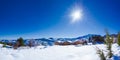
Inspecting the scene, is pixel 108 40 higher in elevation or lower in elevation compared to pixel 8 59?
higher

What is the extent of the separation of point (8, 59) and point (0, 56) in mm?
566

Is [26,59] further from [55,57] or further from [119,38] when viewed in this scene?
[119,38]

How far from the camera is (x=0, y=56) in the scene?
7.13 meters

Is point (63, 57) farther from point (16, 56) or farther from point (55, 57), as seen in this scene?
point (16, 56)

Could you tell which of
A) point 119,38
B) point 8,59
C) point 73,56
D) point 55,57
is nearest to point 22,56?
point 8,59

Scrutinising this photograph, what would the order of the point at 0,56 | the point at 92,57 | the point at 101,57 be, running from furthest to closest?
the point at 0,56 < the point at 92,57 < the point at 101,57

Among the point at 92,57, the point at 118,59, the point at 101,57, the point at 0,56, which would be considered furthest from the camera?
the point at 0,56

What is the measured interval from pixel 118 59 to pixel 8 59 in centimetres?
435

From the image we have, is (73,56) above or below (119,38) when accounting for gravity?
below

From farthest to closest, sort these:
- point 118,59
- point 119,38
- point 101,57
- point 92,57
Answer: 1. point 119,38
2. point 92,57
3. point 101,57
4. point 118,59

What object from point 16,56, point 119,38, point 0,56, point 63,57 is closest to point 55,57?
point 63,57

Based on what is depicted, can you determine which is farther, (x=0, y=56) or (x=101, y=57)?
(x=0, y=56)

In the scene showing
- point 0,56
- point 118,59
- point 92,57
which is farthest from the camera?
point 0,56

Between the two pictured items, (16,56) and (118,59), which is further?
(16,56)
